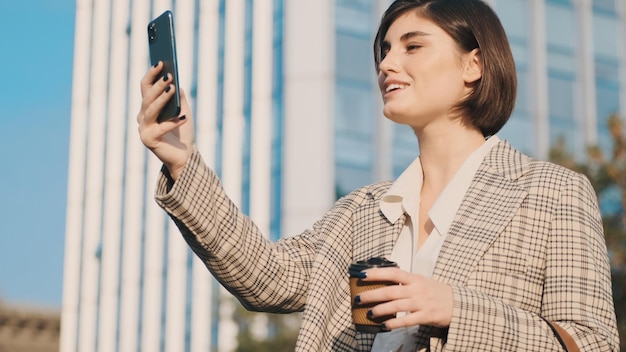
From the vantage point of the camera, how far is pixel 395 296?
2.94 meters

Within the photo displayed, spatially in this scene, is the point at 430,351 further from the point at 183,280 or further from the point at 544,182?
the point at 183,280

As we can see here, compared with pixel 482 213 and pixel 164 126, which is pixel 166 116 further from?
pixel 482 213

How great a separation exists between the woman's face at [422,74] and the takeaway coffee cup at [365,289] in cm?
70

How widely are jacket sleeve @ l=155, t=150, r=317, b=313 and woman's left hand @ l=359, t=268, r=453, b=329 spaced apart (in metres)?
0.61

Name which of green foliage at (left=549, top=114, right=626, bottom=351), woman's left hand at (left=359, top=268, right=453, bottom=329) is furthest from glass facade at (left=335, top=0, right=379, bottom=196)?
woman's left hand at (left=359, top=268, right=453, bottom=329)

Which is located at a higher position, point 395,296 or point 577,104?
point 577,104

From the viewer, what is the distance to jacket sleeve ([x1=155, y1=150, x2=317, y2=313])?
3.41 m

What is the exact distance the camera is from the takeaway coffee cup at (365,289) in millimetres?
3014

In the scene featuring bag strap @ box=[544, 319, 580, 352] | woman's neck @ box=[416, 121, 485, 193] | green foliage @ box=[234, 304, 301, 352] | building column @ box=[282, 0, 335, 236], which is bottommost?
green foliage @ box=[234, 304, 301, 352]

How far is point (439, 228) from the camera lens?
3.56m

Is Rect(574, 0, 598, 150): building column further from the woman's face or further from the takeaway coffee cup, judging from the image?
the takeaway coffee cup

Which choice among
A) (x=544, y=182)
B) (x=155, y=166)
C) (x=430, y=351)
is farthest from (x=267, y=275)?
(x=155, y=166)

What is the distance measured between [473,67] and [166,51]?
0.98 metres

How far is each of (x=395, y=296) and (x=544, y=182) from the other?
78 centimetres
